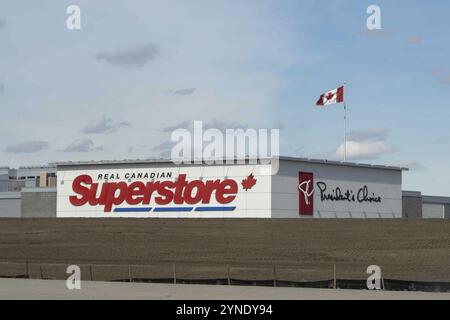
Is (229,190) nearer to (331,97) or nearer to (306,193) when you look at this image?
(306,193)

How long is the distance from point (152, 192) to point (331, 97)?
60.4 ft

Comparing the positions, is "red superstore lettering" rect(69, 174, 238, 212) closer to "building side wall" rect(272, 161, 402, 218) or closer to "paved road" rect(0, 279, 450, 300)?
"building side wall" rect(272, 161, 402, 218)

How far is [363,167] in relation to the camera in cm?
8181

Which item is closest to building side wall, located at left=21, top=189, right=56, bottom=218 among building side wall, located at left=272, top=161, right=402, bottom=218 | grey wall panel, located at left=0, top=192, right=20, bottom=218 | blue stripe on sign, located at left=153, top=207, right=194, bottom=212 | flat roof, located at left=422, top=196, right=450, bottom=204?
grey wall panel, located at left=0, top=192, right=20, bottom=218

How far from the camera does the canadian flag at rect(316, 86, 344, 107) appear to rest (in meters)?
76.7

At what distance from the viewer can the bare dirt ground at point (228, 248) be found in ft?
144

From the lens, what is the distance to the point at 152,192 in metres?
77.8

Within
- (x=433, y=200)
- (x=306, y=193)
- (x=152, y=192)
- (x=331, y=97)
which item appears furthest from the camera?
(x=433, y=200)

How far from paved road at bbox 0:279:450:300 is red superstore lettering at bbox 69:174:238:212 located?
37702mm

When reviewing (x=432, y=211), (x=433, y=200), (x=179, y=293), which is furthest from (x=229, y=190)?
(x=179, y=293)

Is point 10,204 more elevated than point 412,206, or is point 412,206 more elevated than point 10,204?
point 10,204
